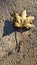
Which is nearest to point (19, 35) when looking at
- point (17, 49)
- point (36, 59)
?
point (17, 49)

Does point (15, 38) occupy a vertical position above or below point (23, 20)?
below

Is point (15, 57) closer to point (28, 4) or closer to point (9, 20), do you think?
point (9, 20)

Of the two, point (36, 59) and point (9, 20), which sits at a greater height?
point (9, 20)

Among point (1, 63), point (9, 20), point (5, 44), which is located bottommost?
point (1, 63)

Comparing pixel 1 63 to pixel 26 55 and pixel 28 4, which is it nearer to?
pixel 26 55

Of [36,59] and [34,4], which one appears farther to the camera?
[34,4]

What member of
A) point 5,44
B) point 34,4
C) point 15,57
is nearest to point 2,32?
point 5,44
